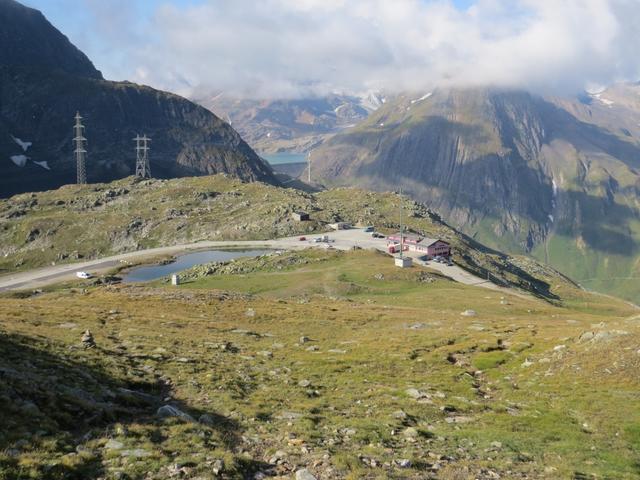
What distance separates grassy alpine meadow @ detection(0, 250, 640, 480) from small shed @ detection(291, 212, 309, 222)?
108653mm

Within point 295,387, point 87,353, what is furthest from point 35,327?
point 295,387

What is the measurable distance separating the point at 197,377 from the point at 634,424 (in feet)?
73.5

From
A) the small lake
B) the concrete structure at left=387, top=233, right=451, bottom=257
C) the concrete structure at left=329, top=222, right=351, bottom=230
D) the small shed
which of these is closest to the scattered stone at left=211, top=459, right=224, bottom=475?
the small lake

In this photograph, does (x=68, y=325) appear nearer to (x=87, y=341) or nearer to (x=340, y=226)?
(x=87, y=341)

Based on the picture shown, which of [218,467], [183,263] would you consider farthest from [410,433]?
[183,263]

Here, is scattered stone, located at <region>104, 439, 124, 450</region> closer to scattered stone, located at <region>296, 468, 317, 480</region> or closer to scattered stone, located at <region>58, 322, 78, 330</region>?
scattered stone, located at <region>296, 468, 317, 480</region>

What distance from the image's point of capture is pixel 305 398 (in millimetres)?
27109

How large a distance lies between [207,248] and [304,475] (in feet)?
449

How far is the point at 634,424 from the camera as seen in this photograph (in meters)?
25.1

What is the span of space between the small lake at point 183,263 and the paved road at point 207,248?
210 inches

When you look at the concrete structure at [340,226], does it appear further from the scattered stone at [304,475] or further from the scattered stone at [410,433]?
the scattered stone at [304,475]

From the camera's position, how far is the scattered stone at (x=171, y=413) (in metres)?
21.3

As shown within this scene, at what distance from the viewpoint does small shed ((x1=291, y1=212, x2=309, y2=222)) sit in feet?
536

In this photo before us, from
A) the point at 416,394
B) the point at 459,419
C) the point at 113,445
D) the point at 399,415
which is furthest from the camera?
the point at 416,394
